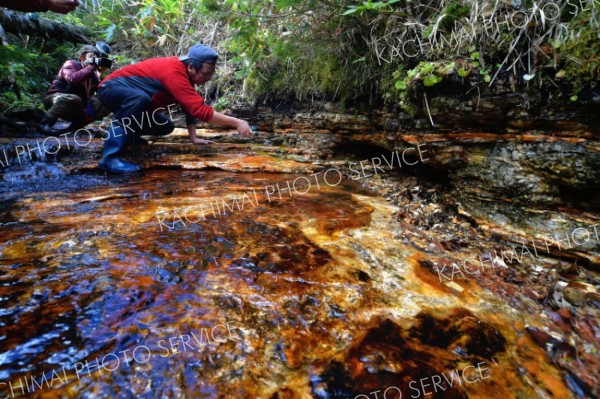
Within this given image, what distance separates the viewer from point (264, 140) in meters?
5.46

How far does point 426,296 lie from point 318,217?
1257mm

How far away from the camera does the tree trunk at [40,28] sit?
7059 mm

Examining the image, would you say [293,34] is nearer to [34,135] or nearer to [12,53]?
[12,53]

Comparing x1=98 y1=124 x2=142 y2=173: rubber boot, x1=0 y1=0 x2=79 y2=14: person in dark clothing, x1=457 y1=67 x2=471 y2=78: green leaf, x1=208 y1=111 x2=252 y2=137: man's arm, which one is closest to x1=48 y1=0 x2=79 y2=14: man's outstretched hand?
x1=0 y1=0 x2=79 y2=14: person in dark clothing

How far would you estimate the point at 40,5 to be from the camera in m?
2.88

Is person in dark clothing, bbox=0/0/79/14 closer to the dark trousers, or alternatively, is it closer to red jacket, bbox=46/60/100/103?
the dark trousers

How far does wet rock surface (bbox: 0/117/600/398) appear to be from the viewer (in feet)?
4.07

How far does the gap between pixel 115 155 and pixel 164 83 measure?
4.04 ft

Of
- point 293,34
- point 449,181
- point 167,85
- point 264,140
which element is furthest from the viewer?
point 264,140

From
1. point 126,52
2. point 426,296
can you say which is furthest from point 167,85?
point 126,52

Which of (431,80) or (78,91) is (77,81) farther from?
(431,80)

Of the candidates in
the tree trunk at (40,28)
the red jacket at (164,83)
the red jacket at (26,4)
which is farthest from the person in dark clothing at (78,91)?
the tree trunk at (40,28)

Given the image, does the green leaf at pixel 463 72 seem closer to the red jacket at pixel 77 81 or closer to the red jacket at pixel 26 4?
the red jacket at pixel 26 4

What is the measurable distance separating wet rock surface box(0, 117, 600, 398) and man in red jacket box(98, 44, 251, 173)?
783mm
